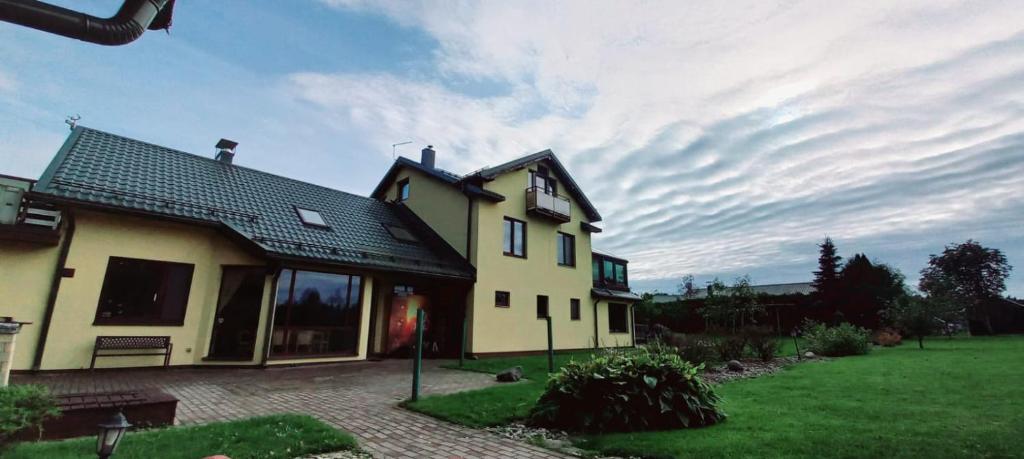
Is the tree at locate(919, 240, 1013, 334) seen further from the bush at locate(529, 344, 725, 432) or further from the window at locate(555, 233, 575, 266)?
the bush at locate(529, 344, 725, 432)

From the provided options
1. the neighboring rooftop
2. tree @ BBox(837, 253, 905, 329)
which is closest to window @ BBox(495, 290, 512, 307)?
tree @ BBox(837, 253, 905, 329)

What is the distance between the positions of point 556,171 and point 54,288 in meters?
15.0

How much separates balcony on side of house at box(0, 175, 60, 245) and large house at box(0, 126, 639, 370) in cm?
2

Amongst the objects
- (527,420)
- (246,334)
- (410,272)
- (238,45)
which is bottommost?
(527,420)

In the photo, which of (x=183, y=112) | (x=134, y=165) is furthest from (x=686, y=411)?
(x=134, y=165)

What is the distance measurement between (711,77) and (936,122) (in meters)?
4.66

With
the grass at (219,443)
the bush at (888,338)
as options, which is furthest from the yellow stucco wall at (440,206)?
the bush at (888,338)

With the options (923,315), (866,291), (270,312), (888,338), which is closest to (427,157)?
(270,312)

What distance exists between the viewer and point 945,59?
6.34m

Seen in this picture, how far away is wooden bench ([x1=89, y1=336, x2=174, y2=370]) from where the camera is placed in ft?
27.2

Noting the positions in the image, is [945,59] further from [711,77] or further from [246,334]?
[246,334]

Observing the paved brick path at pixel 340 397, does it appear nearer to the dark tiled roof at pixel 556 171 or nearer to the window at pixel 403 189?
the dark tiled roof at pixel 556 171

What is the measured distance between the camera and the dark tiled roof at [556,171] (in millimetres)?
14664

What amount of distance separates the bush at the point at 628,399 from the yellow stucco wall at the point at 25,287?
381 inches
